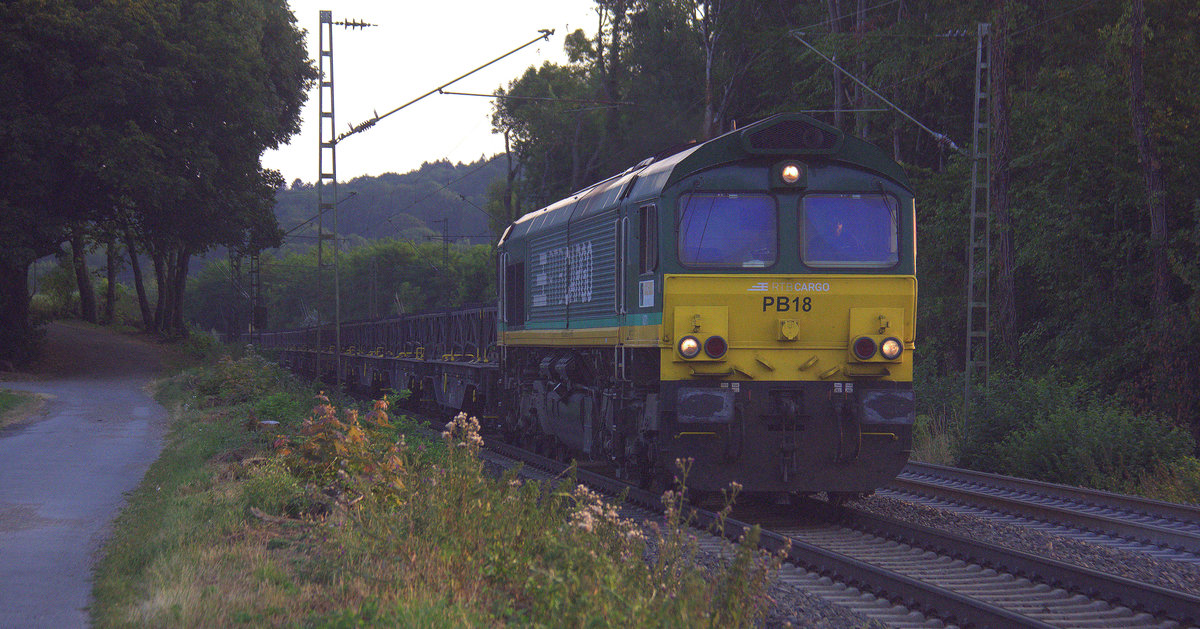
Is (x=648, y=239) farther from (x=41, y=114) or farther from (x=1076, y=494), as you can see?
(x=41, y=114)

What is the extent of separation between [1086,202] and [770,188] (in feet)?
53.2

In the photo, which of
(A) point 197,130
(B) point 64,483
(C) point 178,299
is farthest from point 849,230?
(C) point 178,299

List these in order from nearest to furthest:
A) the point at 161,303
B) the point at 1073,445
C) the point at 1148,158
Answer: the point at 1073,445
the point at 1148,158
the point at 161,303

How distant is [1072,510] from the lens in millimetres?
11328

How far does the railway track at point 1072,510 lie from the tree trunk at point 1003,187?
10053 mm

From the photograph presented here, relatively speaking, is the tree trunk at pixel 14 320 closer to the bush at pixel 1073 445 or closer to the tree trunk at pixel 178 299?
the tree trunk at pixel 178 299

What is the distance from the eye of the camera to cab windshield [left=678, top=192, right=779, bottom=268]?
34.7ft

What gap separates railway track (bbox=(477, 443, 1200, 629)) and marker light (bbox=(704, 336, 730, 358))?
5.51 ft

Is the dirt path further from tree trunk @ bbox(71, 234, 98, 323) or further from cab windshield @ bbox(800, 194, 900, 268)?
tree trunk @ bbox(71, 234, 98, 323)

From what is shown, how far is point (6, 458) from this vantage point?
47.8 feet

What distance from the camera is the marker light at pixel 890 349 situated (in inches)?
415

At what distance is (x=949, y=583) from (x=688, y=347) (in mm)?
3343

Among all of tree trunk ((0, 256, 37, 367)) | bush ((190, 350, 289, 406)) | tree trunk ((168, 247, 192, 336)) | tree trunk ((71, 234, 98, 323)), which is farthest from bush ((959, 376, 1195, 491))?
tree trunk ((71, 234, 98, 323))

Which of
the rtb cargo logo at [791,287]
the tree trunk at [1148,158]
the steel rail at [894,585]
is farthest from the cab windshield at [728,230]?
the tree trunk at [1148,158]
